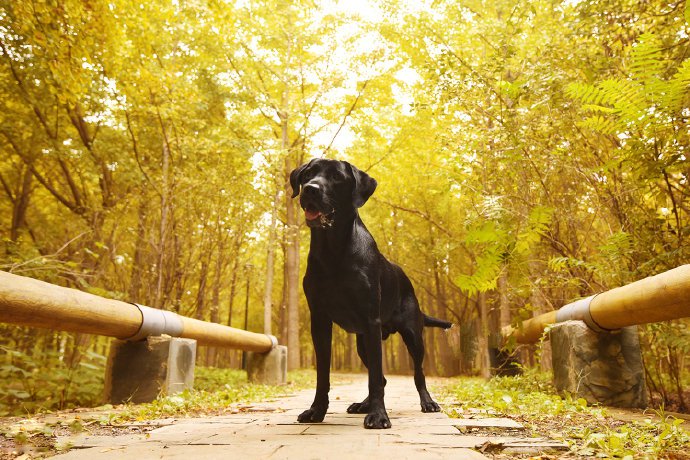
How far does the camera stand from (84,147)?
11656 millimetres

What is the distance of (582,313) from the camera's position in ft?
14.4

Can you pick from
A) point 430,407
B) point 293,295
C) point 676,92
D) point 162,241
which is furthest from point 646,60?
point 293,295

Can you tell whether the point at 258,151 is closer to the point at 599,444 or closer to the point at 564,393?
the point at 564,393

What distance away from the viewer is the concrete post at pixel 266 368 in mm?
8820

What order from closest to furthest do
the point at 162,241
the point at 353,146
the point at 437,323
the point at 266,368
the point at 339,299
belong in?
1. the point at 339,299
2. the point at 437,323
3. the point at 162,241
4. the point at 266,368
5. the point at 353,146

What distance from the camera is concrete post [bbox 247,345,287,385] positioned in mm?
8820

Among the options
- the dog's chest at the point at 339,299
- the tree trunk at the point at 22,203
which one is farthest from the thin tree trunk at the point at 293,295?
the dog's chest at the point at 339,299

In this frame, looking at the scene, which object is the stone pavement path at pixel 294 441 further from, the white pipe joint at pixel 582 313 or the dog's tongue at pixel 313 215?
the white pipe joint at pixel 582 313

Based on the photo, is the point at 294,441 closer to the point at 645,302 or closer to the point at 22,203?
the point at 645,302

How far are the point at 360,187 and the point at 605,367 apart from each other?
2764mm

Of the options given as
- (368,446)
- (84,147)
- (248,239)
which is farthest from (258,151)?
(368,446)

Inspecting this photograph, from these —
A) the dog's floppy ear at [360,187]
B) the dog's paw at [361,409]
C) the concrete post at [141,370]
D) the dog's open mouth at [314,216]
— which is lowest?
the dog's paw at [361,409]

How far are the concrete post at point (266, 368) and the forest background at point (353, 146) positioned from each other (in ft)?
6.48

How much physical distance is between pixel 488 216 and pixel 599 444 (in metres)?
3.14
